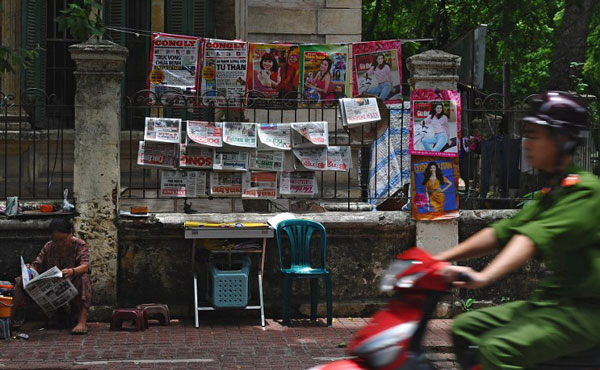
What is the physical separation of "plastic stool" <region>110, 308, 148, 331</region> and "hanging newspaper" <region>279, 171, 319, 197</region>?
207cm

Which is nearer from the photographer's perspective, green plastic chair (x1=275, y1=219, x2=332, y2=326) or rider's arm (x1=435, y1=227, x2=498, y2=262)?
rider's arm (x1=435, y1=227, x2=498, y2=262)

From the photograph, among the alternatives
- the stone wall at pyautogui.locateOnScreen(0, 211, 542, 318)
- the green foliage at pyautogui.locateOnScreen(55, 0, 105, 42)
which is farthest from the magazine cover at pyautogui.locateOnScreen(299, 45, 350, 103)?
the green foliage at pyautogui.locateOnScreen(55, 0, 105, 42)

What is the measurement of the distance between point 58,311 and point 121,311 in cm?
67

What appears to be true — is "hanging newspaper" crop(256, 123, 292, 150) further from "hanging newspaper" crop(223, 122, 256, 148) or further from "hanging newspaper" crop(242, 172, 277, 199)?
"hanging newspaper" crop(242, 172, 277, 199)

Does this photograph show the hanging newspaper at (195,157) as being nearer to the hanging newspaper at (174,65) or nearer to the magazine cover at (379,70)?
the hanging newspaper at (174,65)

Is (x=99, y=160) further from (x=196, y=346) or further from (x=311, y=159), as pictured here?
(x=196, y=346)

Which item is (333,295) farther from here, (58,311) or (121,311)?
(58,311)

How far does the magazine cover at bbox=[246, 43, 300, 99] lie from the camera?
10664 mm

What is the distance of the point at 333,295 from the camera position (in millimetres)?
9789

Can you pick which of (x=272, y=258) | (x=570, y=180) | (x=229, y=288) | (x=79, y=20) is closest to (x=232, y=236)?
(x=229, y=288)

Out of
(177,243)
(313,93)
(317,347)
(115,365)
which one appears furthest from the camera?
(313,93)

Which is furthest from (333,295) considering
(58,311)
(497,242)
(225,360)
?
(497,242)

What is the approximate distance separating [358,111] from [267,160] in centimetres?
120

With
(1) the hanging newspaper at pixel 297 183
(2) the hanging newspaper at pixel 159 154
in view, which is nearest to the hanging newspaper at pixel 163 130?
(2) the hanging newspaper at pixel 159 154
